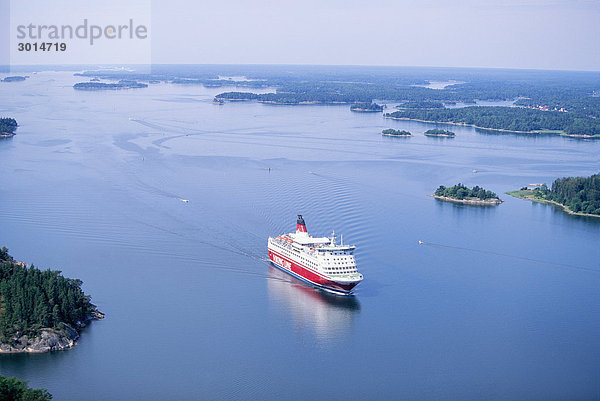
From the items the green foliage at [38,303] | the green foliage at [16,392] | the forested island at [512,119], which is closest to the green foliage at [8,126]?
the green foliage at [38,303]

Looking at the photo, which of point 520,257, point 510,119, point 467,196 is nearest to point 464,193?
point 467,196

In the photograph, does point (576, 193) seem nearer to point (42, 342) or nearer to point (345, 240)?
point (345, 240)

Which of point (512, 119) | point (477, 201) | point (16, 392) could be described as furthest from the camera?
point (512, 119)

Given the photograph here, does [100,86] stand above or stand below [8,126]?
above

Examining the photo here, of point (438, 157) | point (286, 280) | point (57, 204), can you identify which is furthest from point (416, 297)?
point (438, 157)

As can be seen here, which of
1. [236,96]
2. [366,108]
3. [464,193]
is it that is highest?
[236,96]

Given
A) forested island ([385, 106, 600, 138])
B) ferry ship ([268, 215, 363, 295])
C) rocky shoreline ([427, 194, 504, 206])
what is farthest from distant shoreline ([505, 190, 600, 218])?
forested island ([385, 106, 600, 138])
